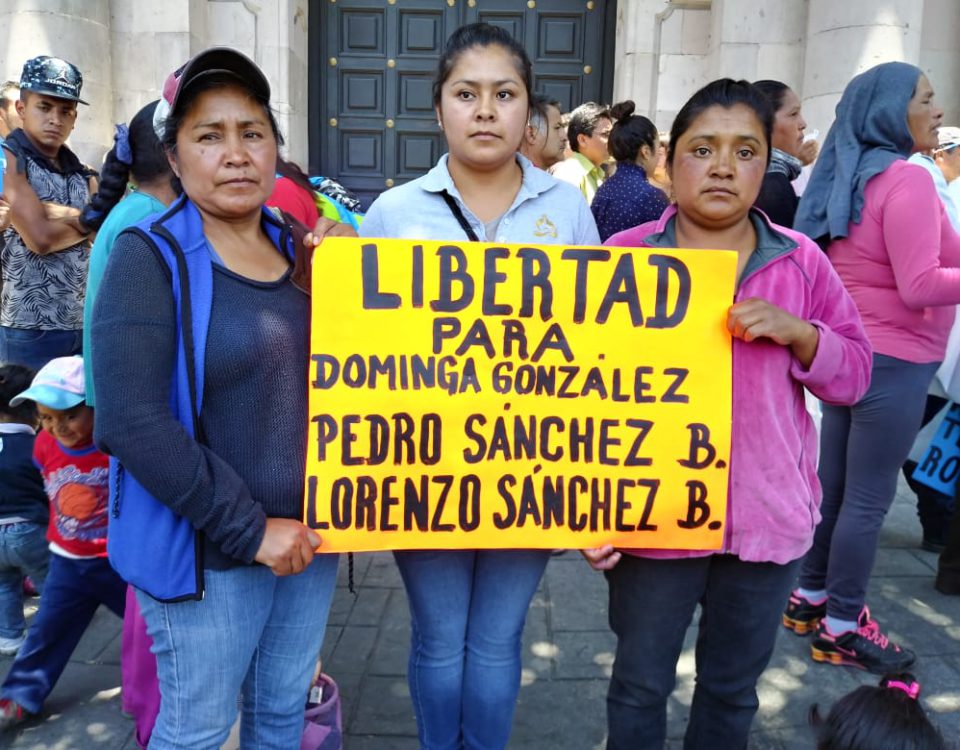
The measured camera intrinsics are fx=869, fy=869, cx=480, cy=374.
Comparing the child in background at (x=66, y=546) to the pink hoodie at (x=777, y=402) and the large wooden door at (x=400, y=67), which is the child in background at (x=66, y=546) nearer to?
the pink hoodie at (x=777, y=402)

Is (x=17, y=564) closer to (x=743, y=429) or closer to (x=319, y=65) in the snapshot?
(x=743, y=429)

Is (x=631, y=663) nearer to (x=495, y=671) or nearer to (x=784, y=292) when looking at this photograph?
(x=495, y=671)

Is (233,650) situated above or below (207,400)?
below

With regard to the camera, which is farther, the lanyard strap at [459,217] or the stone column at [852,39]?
the stone column at [852,39]

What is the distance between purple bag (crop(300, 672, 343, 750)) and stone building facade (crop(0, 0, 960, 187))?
5.89 meters

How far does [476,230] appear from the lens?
2.29 m

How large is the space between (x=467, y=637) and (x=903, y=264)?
2.08 m

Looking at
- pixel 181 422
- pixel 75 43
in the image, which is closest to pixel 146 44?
pixel 75 43

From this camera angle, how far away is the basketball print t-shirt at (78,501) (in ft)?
9.78

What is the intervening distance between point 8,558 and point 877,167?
3.68m

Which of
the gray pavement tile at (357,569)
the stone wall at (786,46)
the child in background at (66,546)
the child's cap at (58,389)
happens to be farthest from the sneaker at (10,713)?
the stone wall at (786,46)

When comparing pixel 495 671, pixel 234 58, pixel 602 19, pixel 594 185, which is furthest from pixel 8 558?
pixel 602 19

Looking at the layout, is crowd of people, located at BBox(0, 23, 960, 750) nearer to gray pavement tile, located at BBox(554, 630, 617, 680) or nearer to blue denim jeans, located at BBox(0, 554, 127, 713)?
blue denim jeans, located at BBox(0, 554, 127, 713)

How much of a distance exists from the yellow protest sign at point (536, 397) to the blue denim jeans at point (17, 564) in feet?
6.72
